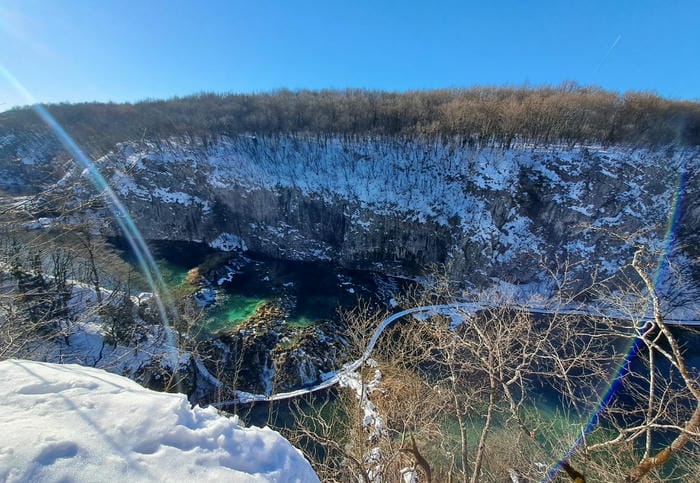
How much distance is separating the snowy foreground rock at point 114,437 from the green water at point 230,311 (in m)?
18.0

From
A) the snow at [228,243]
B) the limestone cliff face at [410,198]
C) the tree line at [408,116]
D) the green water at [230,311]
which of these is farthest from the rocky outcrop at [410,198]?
the green water at [230,311]

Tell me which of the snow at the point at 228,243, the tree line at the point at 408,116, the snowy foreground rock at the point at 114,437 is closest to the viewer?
the snowy foreground rock at the point at 114,437

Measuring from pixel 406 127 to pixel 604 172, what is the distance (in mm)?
19007

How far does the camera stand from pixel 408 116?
33156 millimetres

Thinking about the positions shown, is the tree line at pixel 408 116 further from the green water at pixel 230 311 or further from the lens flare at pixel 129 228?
the green water at pixel 230 311

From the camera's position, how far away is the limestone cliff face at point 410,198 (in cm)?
2480

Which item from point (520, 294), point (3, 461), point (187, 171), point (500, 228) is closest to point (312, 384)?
point (3, 461)

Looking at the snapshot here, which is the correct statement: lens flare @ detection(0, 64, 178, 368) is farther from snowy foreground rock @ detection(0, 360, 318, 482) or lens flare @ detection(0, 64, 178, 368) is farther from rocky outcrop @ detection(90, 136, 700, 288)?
snowy foreground rock @ detection(0, 360, 318, 482)

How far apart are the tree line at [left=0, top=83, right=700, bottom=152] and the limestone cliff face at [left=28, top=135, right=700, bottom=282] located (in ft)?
5.19

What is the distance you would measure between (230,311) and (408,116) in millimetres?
28104

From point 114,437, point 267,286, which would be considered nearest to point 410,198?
point 267,286

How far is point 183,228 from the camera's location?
3316 cm

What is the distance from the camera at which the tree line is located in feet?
89.7

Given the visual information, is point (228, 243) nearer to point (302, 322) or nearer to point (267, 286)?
point (267, 286)
